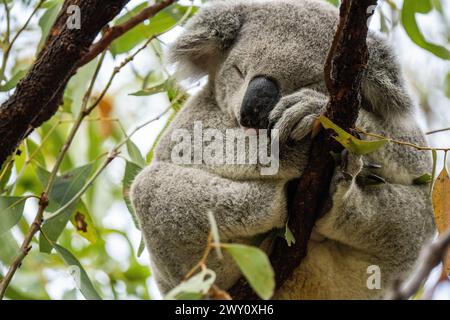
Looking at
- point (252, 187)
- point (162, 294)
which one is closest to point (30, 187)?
point (162, 294)

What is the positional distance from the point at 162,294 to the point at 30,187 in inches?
68.9

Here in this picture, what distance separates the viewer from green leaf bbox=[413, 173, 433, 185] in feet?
7.42

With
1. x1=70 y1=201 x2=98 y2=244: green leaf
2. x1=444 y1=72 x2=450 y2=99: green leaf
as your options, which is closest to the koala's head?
x1=70 y1=201 x2=98 y2=244: green leaf

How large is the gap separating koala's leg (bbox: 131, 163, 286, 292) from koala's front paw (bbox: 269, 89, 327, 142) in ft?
0.60

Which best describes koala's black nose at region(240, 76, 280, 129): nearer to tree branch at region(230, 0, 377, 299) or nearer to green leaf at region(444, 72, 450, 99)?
tree branch at region(230, 0, 377, 299)

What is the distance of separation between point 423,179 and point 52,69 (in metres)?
1.25

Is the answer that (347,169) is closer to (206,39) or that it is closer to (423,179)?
(423,179)

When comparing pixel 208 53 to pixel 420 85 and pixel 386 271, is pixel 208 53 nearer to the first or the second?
pixel 386 271

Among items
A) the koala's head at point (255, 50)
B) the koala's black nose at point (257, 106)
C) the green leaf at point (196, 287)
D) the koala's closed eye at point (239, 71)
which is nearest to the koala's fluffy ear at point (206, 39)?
the koala's head at point (255, 50)

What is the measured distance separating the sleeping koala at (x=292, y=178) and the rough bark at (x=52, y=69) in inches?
23.2

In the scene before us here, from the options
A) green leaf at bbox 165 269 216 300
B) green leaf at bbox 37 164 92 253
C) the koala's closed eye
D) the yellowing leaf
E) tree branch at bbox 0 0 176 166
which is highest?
tree branch at bbox 0 0 176 166

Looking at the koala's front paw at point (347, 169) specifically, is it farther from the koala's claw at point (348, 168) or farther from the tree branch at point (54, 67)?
the tree branch at point (54, 67)

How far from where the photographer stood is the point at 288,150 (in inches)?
81.8

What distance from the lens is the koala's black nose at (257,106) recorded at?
85.3 inches
